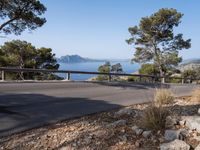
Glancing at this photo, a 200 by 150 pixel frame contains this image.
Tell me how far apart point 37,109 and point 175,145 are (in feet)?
20.8

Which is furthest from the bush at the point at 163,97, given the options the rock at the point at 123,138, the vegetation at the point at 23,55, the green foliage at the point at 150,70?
the green foliage at the point at 150,70

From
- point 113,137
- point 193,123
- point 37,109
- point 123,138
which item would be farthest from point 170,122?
point 37,109

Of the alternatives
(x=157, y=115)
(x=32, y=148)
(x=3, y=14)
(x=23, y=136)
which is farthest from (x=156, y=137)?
(x=3, y=14)

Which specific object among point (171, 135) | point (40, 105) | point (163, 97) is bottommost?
point (171, 135)

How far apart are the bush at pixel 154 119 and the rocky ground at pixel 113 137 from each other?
12cm

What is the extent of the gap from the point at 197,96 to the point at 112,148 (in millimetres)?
6950

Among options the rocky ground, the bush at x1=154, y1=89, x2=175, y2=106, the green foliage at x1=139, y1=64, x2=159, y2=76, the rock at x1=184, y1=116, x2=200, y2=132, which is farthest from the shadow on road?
the green foliage at x1=139, y1=64, x2=159, y2=76

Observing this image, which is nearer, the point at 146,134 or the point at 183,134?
the point at 183,134

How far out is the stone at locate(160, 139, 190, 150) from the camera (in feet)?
21.2

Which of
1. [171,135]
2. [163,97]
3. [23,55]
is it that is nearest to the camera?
[171,135]

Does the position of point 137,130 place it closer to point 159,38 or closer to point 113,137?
point 113,137

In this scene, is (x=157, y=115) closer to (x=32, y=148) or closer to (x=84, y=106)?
(x=32, y=148)

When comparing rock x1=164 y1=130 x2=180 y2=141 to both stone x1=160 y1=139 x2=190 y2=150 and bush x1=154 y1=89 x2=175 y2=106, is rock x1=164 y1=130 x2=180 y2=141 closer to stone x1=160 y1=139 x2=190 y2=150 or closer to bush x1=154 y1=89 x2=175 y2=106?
stone x1=160 y1=139 x2=190 y2=150

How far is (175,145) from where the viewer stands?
6.54 m
